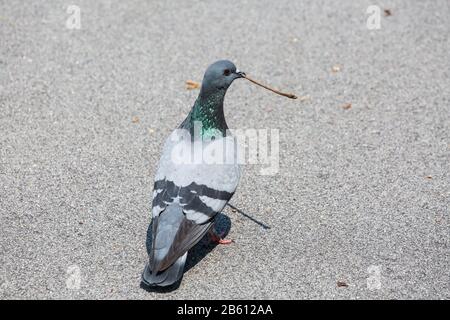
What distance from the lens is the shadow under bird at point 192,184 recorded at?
4750 millimetres

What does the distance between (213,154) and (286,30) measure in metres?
3.81

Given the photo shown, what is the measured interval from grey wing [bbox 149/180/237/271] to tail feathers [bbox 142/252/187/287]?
65mm

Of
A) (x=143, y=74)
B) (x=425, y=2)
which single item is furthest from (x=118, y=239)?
(x=425, y=2)

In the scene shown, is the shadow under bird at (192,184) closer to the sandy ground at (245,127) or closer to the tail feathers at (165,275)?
the tail feathers at (165,275)

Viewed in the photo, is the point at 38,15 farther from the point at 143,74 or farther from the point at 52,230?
the point at 52,230

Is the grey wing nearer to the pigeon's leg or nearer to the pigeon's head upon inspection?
→ the pigeon's leg

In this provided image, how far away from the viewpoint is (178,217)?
4836 millimetres

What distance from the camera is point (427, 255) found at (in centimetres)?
539

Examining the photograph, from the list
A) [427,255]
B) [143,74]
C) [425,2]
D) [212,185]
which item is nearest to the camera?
[212,185]

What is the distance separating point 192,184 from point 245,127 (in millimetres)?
2158

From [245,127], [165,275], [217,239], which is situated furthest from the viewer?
[245,127]

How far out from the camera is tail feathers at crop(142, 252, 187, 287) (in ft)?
15.5

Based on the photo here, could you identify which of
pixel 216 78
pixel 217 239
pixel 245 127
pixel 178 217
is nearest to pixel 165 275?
pixel 178 217

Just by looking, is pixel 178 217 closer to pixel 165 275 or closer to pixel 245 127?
pixel 165 275
